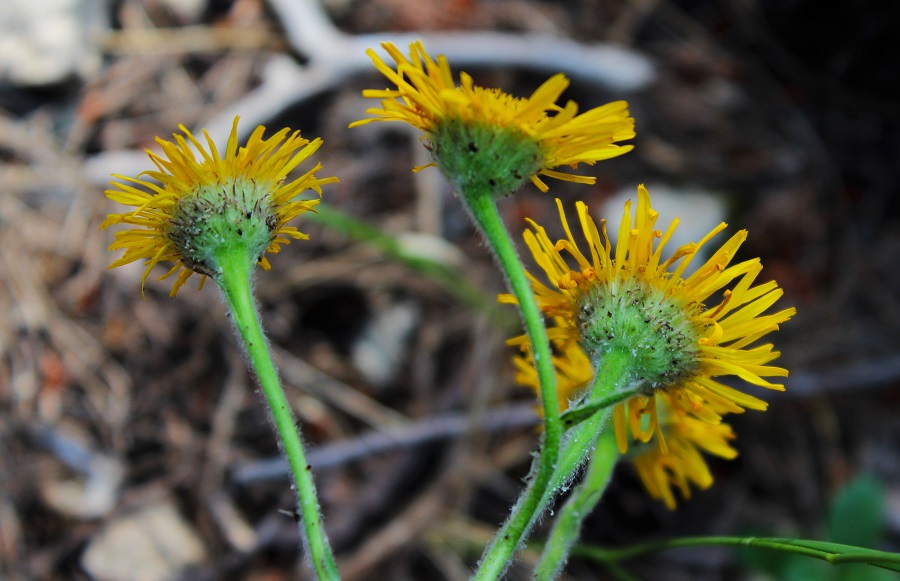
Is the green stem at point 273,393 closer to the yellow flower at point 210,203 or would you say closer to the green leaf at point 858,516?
Result: the yellow flower at point 210,203

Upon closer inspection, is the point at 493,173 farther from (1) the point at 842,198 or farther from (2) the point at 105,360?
(1) the point at 842,198

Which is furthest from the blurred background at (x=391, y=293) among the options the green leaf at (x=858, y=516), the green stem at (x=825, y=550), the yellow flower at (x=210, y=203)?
the green stem at (x=825, y=550)

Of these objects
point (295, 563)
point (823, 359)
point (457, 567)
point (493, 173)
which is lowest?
point (295, 563)

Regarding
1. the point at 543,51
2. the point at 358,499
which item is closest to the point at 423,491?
the point at 358,499

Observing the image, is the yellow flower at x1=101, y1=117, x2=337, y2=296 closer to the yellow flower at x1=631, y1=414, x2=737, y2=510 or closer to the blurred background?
the yellow flower at x1=631, y1=414, x2=737, y2=510

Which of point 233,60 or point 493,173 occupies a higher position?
point 233,60

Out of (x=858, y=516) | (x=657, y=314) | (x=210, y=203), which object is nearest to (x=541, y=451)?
(x=657, y=314)

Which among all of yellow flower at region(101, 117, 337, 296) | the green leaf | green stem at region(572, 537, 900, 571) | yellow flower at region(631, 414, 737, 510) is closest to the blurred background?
the green leaf
